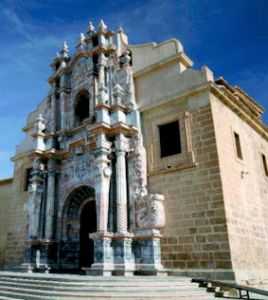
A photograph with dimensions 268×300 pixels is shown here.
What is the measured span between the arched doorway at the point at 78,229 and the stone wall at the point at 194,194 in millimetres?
2975

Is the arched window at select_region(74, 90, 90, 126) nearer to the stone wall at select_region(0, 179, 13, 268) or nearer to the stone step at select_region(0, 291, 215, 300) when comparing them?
the stone wall at select_region(0, 179, 13, 268)

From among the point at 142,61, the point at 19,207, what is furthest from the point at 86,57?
the point at 19,207

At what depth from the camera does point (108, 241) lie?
28.8 ft

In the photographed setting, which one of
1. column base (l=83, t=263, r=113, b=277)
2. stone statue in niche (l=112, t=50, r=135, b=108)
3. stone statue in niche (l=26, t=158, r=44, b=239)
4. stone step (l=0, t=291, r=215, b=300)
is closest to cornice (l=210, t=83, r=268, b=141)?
stone statue in niche (l=112, t=50, r=135, b=108)

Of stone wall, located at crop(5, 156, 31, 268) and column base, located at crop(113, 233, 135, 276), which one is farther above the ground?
stone wall, located at crop(5, 156, 31, 268)

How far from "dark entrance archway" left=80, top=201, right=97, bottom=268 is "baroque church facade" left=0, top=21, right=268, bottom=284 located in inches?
1.4

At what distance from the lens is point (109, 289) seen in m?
6.04

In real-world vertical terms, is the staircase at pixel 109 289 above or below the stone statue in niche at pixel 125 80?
below

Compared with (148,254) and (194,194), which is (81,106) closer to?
(194,194)

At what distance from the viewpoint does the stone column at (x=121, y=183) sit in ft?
29.4

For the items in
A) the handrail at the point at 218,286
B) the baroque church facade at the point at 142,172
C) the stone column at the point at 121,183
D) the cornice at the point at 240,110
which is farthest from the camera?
the cornice at the point at 240,110

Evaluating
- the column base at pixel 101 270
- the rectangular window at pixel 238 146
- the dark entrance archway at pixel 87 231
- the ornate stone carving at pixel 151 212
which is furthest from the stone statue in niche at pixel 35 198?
the rectangular window at pixel 238 146

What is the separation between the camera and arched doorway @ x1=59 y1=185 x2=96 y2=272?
1084cm

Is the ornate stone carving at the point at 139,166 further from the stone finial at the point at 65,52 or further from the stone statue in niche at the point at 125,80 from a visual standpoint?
the stone finial at the point at 65,52
